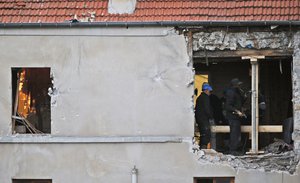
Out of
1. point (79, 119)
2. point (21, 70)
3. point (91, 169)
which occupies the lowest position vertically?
point (91, 169)

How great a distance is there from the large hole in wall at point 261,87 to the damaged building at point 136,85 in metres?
1.49

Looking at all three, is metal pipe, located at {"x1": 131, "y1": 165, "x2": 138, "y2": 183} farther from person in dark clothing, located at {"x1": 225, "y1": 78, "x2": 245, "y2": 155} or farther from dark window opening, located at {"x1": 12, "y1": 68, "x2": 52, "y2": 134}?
dark window opening, located at {"x1": 12, "y1": 68, "x2": 52, "y2": 134}

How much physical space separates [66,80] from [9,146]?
2003mm

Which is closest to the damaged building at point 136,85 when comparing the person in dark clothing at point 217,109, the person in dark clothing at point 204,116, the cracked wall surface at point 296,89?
the cracked wall surface at point 296,89

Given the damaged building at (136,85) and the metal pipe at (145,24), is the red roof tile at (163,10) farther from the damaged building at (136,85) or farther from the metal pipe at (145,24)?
the metal pipe at (145,24)

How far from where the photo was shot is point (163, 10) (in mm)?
16266

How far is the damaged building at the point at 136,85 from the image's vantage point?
52.4 ft

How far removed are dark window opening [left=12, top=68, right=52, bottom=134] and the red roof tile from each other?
141 cm

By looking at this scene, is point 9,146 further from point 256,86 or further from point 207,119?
point 256,86

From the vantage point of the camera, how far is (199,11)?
1616cm

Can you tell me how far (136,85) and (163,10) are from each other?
1845 millimetres

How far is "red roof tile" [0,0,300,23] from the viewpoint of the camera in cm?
1605

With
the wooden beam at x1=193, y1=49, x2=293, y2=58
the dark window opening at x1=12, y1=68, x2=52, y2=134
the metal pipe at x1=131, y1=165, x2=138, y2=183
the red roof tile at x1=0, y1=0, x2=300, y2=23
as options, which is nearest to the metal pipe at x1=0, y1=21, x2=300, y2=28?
the red roof tile at x1=0, y1=0, x2=300, y2=23

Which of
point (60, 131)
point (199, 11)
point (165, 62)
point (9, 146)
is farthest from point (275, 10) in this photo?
point (9, 146)
